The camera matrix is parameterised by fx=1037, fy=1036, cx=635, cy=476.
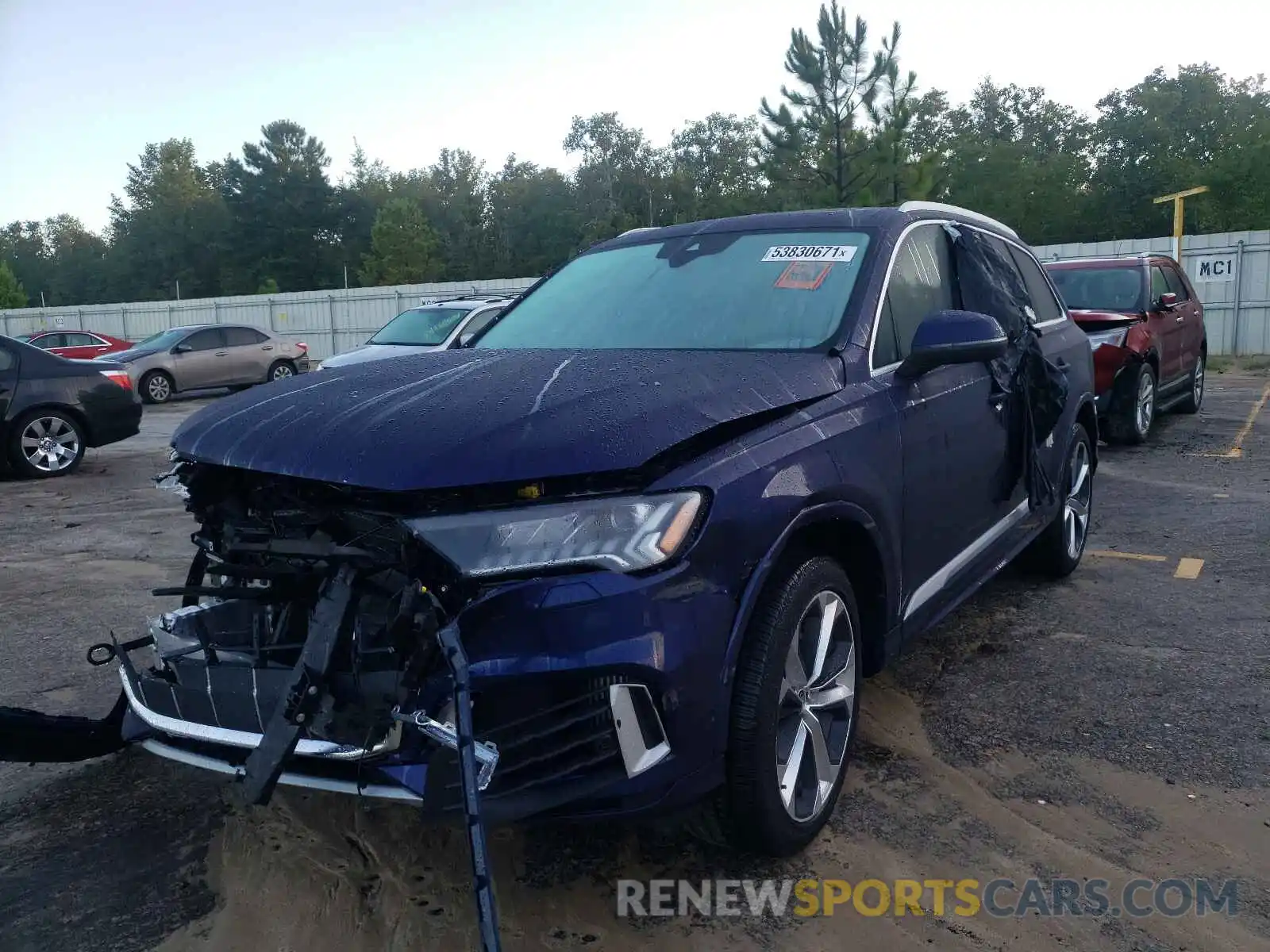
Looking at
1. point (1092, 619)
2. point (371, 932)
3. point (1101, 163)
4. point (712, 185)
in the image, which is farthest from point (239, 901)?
point (712, 185)

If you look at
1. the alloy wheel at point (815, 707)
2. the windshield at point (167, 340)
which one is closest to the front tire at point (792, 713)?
the alloy wheel at point (815, 707)

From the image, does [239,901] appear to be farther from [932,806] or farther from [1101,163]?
[1101,163]

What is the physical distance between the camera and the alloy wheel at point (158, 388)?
18719mm

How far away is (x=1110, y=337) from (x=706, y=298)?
7.01 metres

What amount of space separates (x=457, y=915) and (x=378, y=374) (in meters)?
1.49

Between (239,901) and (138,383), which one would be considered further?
(138,383)

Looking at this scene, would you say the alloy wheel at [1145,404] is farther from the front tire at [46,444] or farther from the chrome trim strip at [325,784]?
the front tire at [46,444]

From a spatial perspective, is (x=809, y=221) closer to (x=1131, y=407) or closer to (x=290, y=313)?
(x=1131, y=407)

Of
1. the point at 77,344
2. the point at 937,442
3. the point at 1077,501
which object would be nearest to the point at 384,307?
the point at 77,344

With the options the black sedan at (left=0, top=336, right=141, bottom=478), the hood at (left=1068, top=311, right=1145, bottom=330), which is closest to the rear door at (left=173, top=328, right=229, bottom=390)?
the black sedan at (left=0, top=336, right=141, bottom=478)

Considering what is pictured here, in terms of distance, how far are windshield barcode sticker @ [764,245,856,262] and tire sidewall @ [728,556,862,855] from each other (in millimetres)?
1281

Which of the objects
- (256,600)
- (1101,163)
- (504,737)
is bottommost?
(504,737)

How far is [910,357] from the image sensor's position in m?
3.25

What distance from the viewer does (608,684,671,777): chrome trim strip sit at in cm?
223
